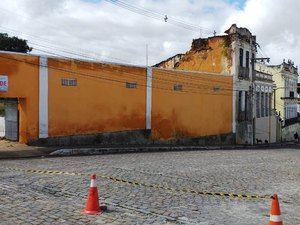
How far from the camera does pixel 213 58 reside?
35.5 meters

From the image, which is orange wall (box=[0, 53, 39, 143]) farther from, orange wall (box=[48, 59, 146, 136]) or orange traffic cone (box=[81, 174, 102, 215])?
orange traffic cone (box=[81, 174, 102, 215])

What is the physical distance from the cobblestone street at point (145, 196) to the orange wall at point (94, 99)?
740cm

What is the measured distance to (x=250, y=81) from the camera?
119 ft

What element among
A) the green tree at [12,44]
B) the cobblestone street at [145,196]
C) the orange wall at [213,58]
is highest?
the green tree at [12,44]

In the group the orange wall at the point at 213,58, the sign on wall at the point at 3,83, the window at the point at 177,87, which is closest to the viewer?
the sign on wall at the point at 3,83

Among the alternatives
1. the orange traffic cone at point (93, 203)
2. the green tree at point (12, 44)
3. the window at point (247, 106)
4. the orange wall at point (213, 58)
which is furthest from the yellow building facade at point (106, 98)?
the green tree at point (12, 44)

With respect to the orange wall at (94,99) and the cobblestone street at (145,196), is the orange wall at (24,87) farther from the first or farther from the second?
the cobblestone street at (145,196)

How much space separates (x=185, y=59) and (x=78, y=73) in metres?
18.0

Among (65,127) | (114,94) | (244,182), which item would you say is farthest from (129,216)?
(114,94)

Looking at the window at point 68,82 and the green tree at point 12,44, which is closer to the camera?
the window at point 68,82

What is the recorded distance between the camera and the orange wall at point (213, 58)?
3438 cm

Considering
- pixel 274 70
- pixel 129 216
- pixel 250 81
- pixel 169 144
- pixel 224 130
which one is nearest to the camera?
pixel 129 216

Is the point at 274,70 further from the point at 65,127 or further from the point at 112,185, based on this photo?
the point at 112,185

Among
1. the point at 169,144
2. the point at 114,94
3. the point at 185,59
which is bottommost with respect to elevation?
the point at 169,144
